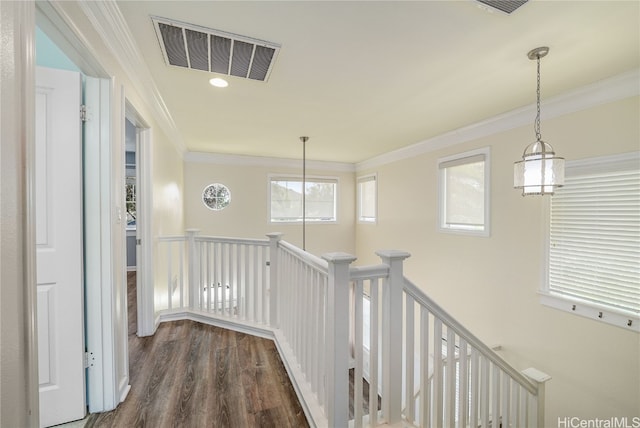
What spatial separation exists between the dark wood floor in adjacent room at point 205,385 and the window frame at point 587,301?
2.64 m

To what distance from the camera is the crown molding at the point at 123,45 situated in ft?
4.47

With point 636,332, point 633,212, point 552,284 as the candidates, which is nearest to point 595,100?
point 633,212

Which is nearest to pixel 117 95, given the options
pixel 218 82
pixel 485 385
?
pixel 218 82

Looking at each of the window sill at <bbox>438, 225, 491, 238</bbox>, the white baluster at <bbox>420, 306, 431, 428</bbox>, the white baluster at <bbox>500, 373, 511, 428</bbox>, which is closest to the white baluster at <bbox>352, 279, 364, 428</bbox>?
the white baluster at <bbox>420, 306, 431, 428</bbox>

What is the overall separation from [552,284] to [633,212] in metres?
0.90

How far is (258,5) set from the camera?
1.43m

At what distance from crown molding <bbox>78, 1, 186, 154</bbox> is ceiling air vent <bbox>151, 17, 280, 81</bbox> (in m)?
0.18

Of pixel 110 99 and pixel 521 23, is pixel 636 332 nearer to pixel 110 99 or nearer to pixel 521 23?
pixel 521 23

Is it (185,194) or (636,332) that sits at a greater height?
(185,194)

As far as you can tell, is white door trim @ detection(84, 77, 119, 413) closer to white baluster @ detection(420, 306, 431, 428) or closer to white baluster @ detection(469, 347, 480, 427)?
white baluster @ detection(420, 306, 431, 428)

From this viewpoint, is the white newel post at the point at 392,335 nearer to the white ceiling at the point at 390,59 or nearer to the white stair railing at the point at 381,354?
the white stair railing at the point at 381,354

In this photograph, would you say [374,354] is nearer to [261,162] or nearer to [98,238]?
[98,238]

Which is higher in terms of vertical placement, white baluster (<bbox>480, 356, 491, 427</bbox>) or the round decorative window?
the round decorative window

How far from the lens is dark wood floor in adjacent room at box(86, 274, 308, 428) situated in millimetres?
1579
